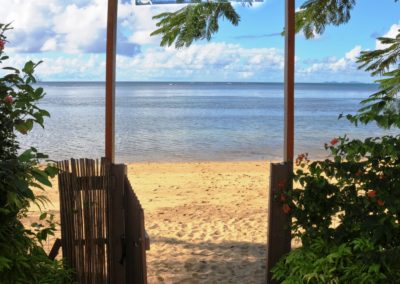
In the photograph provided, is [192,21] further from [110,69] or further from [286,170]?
[286,170]

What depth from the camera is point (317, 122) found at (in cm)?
3275

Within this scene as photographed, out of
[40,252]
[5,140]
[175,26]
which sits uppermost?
[175,26]

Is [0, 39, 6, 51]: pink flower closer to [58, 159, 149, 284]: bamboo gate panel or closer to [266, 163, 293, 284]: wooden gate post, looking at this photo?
[58, 159, 149, 284]: bamboo gate panel

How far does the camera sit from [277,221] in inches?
158

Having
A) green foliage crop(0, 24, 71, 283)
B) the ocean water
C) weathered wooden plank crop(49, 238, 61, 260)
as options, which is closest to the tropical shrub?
weathered wooden plank crop(49, 238, 61, 260)

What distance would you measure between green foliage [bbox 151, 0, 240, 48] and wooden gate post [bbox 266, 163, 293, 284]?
1385mm

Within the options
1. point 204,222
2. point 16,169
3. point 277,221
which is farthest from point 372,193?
point 204,222

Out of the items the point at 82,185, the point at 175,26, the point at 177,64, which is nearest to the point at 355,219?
the point at 82,185

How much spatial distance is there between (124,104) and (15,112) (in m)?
43.4

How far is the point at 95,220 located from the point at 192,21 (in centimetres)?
181

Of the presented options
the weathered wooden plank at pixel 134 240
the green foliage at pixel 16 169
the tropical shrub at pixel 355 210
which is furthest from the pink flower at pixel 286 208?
the green foliage at pixel 16 169

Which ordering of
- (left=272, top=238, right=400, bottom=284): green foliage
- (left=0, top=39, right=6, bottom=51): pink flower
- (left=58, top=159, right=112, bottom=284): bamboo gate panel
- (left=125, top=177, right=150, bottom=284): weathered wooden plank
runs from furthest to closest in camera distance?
1. (left=58, top=159, right=112, bottom=284): bamboo gate panel
2. (left=272, top=238, right=400, bottom=284): green foliage
3. (left=125, top=177, right=150, bottom=284): weathered wooden plank
4. (left=0, top=39, right=6, bottom=51): pink flower

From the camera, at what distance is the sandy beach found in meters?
5.23

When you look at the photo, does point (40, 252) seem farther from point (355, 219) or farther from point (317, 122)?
point (317, 122)
